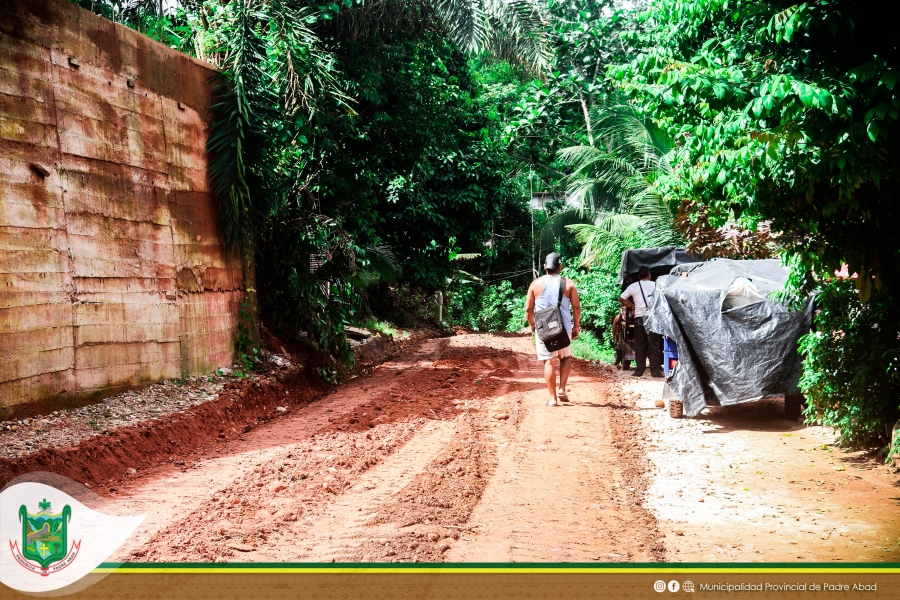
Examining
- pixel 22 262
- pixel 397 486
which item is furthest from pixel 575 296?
pixel 22 262

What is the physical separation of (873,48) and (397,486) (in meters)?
4.78

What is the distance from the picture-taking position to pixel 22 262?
6.87m

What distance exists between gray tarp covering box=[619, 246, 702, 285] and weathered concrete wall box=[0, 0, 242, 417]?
8512 millimetres

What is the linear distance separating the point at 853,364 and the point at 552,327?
3.49m

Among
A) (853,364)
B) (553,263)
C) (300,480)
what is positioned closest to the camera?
(300,480)

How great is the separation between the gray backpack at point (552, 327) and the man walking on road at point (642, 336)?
3.75 meters

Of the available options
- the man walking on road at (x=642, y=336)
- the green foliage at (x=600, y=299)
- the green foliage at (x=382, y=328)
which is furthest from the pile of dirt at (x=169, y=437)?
the green foliage at (x=600, y=299)

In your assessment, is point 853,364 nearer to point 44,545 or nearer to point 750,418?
point 750,418

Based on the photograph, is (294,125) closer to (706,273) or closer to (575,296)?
(575,296)

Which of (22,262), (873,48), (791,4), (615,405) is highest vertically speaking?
(791,4)

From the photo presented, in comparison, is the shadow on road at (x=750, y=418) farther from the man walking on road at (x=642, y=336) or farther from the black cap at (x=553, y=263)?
the man walking on road at (x=642, y=336)

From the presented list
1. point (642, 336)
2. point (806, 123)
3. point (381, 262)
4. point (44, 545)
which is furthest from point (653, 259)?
point (44, 545)

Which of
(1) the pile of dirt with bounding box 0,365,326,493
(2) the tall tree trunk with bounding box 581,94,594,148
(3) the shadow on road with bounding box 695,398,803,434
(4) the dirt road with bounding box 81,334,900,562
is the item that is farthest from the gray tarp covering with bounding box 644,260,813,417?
(2) the tall tree trunk with bounding box 581,94,594,148

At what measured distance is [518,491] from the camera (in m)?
5.90
